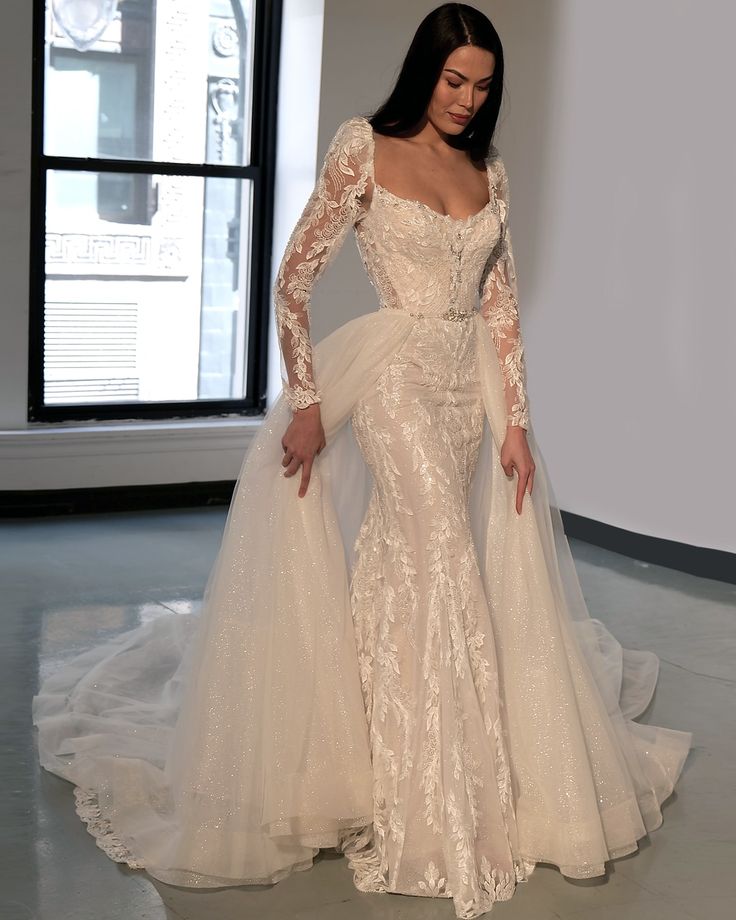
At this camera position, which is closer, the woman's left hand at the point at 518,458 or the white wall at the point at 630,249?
the woman's left hand at the point at 518,458

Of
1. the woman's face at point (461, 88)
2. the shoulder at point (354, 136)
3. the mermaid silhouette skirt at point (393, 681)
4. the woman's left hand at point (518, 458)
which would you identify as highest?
the woman's face at point (461, 88)

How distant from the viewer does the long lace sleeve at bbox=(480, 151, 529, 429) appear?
3.02m

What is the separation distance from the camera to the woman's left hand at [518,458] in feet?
9.79

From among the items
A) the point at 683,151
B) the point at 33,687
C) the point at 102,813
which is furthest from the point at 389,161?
the point at 683,151

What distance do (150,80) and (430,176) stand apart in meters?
3.42

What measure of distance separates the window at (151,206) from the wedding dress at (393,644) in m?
3.23

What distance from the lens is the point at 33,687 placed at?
3.76 metres

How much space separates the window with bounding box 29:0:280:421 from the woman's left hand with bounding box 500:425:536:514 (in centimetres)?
341

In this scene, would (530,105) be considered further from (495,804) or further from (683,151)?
(495,804)

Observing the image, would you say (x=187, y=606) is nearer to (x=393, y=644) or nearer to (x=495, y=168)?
(x=393, y=644)

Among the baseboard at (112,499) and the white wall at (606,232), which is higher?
the white wall at (606,232)

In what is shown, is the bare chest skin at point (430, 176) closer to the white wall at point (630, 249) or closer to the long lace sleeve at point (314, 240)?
the long lace sleeve at point (314, 240)

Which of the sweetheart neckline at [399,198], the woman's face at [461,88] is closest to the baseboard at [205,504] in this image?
the sweetheart neckline at [399,198]

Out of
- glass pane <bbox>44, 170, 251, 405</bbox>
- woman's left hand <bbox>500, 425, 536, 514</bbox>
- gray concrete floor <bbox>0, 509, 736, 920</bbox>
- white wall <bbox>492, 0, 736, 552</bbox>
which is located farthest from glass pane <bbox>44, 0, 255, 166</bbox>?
woman's left hand <bbox>500, 425, 536, 514</bbox>
